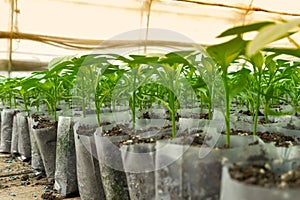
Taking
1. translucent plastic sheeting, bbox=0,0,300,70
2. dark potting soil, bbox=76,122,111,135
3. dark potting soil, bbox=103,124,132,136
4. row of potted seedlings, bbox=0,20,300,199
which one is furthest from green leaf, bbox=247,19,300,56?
translucent plastic sheeting, bbox=0,0,300,70

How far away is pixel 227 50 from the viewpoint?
725 mm

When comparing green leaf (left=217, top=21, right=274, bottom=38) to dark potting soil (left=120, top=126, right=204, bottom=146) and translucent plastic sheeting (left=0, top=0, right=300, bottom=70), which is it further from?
translucent plastic sheeting (left=0, top=0, right=300, bottom=70)

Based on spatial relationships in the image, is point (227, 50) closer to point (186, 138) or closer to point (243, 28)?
point (243, 28)

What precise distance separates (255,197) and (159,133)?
61cm

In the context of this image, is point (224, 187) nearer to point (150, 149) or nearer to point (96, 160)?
point (150, 149)

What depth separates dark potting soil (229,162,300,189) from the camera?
1.97 feet

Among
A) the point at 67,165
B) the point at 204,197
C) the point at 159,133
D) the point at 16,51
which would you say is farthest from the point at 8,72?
the point at 204,197

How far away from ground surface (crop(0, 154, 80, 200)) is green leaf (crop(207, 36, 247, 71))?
1.17m

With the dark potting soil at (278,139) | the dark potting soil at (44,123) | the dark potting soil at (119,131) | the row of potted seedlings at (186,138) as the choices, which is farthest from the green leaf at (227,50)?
the dark potting soil at (44,123)

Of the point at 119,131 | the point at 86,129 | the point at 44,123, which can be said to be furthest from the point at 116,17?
the point at 119,131

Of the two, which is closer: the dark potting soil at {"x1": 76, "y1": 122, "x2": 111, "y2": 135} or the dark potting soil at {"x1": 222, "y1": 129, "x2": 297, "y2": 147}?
the dark potting soil at {"x1": 222, "y1": 129, "x2": 297, "y2": 147}

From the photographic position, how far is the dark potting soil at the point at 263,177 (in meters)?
0.60

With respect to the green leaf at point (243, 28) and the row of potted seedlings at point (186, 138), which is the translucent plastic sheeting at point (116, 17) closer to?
the row of potted seedlings at point (186, 138)

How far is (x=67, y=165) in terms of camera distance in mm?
1721
